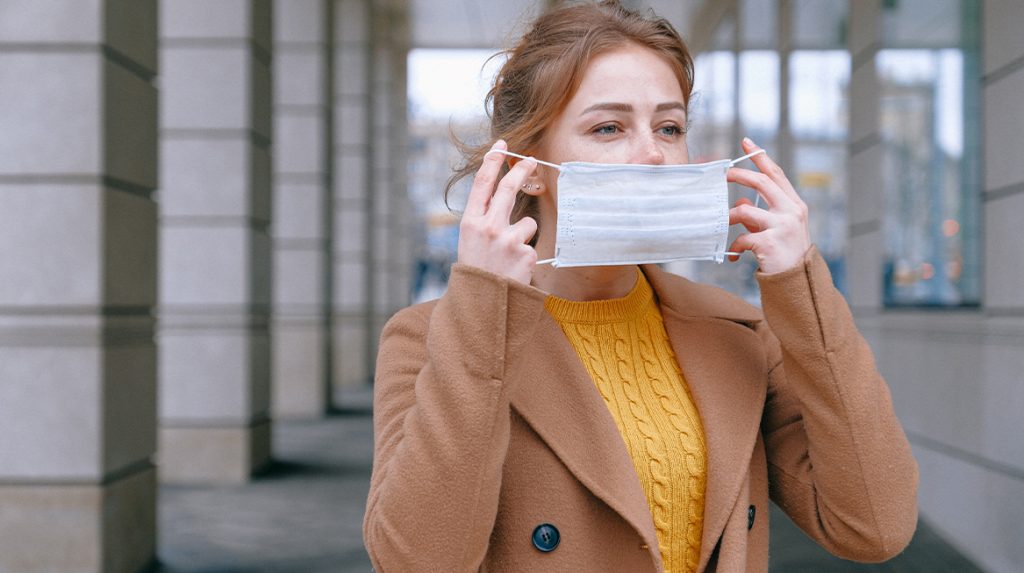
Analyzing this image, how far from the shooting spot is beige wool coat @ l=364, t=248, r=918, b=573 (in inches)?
63.0

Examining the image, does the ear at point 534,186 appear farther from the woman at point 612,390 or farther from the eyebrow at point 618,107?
the eyebrow at point 618,107

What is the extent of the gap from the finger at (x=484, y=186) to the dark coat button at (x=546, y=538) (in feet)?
1.69

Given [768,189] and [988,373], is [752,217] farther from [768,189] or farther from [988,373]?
[988,373]

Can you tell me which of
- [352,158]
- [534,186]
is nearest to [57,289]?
[534,186]

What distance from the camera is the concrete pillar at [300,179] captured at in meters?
11.7

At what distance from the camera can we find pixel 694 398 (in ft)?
6.24

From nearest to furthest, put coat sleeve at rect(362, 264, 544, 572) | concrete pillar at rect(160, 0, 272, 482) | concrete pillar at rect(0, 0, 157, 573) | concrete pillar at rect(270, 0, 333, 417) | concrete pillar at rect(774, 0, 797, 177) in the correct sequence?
coat sleeve at rect(362, 264, 544, 572) < concrete pillar at rect(0, 0, 157, 573) < concrete pillar at rect(160, 0, 272, 482) < concrete pillar at rect(774, 0, 797, 177) < concrete pillar at rect(270, 0, 333, 417)

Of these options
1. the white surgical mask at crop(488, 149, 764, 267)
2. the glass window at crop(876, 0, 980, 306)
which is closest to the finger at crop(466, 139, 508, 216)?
the white surgical mask at crop(488, 149, 764, 267)

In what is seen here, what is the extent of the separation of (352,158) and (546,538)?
13697 mm

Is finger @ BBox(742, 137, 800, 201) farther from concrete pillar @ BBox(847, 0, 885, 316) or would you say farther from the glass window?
concrete pillar @ BBox(847, 0, 885, 316)

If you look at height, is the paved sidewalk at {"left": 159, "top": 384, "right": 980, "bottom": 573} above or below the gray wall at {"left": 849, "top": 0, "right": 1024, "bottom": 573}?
below

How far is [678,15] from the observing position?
17156mm

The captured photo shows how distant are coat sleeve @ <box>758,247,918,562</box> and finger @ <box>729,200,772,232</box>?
87 mm

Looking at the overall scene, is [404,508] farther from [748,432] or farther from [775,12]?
[775,12]
